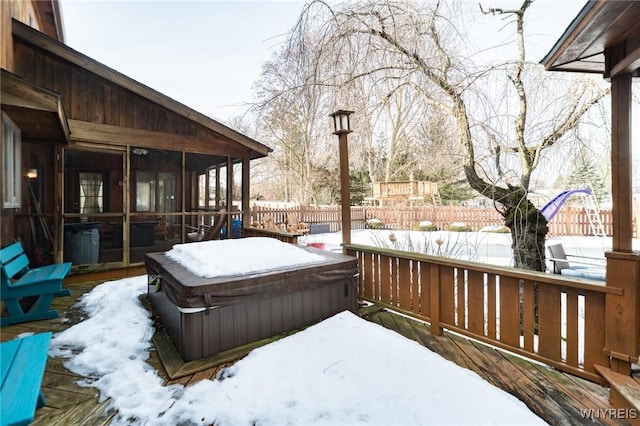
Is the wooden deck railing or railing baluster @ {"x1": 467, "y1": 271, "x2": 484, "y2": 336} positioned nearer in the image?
the wooden deck railing

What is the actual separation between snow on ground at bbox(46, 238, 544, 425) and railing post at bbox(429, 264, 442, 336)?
56 centimetres

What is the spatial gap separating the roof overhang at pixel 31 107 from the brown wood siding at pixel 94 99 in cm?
81

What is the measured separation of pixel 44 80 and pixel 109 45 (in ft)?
12.4

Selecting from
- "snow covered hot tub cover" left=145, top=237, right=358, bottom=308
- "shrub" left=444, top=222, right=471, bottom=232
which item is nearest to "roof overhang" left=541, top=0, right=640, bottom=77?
"snow covered hot tub cover" left=145, top=237, right=358, bottom=308

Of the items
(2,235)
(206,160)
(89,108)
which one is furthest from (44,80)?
(206,160)

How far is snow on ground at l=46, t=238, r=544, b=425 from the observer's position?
68.6 inches

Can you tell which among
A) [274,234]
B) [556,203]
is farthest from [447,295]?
[556,203]

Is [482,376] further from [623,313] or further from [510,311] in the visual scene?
[623,313]

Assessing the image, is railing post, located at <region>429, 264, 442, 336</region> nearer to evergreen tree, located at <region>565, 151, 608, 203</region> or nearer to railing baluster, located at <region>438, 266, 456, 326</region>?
railing baluster, located at <region>438, 266, 456, 326</region>

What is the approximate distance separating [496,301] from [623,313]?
84cm

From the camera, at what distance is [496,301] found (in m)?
2.68

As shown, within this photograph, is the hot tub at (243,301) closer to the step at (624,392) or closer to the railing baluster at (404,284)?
the railing baluster at (404,284)

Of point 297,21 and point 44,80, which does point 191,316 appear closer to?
point 297,21

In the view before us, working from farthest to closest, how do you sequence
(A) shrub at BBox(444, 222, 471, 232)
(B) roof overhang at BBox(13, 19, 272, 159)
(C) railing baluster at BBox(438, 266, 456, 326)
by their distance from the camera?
(A) shrub at BBox(444, 222, 471, 232)
(B) roof overhang at BBox(13, 19, 272, 159)
(C) railing baluster at BBox(438, 266, 456, 326)
